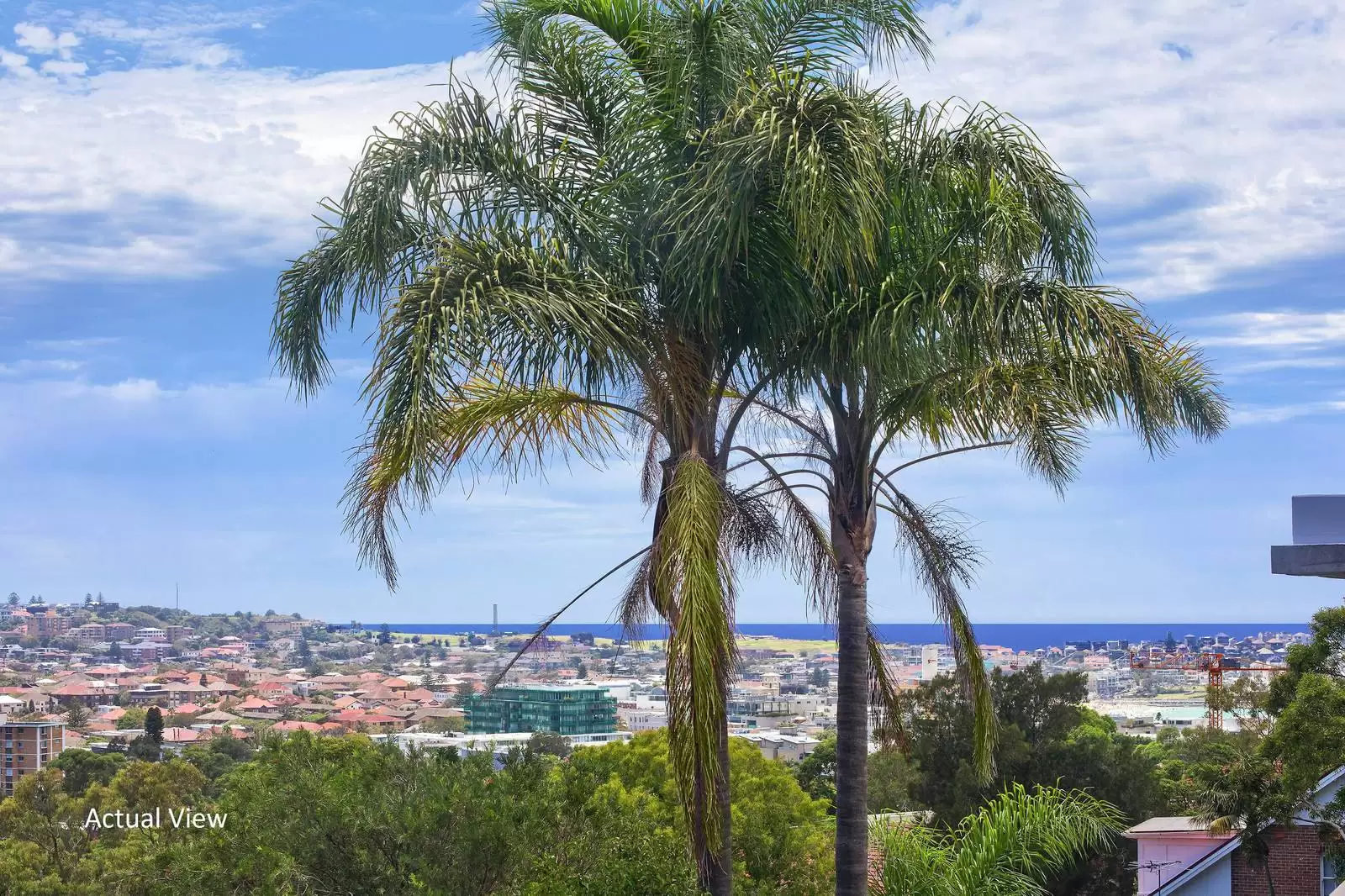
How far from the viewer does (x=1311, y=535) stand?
859 cm

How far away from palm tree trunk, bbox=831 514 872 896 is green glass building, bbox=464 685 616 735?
11071 millimetres

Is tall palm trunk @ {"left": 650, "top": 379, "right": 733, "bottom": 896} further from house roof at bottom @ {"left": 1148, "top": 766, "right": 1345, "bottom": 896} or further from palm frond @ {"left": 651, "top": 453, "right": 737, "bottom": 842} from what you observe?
house roof at bottom @ {"left": 1148, "top": 766, "right": 1345, "bottom": 896}

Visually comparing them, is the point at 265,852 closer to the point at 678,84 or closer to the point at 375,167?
the point at 375,167

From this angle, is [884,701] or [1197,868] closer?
[884,701]

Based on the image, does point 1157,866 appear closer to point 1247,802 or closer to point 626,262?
point 1247,802

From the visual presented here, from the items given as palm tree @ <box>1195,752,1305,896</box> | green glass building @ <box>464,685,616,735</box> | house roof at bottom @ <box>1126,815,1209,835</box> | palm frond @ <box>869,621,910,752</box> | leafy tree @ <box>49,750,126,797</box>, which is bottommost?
leafy tree @ <box>49,750,126,797</box>

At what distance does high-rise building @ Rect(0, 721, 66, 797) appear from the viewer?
136ft

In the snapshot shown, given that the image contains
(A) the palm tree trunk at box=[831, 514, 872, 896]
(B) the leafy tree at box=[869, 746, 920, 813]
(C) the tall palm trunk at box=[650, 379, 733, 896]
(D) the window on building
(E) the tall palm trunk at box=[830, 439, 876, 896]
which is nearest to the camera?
(C) the tall palm trunk at box=[650, 379, 733, 896]

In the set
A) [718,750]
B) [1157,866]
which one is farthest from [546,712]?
[718,750]

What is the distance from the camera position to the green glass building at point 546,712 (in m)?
23.7

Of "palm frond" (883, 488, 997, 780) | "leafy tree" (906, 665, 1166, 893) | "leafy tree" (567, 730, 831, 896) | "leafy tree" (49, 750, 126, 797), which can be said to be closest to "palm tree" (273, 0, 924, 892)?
"palm frond" (883, 488, 997, 780)

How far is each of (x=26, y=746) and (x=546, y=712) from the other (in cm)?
2379

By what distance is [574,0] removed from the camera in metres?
9.48

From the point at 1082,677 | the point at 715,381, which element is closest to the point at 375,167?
the point at 715,381
